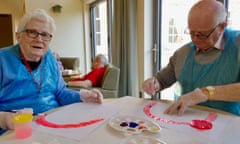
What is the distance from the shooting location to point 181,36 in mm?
3039

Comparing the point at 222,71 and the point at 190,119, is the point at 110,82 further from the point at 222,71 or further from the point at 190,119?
the point at 190,119

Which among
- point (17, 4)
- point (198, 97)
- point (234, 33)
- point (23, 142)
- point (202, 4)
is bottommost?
point (23, 142)

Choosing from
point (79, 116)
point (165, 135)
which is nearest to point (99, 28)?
point (79, 116)

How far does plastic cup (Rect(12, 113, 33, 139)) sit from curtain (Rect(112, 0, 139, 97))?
A: 254 cm

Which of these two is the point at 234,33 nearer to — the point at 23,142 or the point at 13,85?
the point at 23,142

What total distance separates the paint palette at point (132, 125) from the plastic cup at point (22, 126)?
0.35 meters

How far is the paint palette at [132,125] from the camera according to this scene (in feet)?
3.11

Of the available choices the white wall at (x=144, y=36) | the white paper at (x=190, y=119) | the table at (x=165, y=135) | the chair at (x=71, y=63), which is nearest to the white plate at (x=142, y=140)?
the table at (x=165, y=135)

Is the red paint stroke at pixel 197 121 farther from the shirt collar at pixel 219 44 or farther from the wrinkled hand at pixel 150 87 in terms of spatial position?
the shirt collar at pixel 219 44

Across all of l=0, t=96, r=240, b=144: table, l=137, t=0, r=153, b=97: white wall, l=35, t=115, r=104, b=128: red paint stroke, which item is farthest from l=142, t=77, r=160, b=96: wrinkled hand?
l=137, t=0, r=153, b=97: white wall

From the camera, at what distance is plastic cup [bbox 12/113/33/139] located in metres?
0.92

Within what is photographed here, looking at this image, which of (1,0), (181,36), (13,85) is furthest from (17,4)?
(13,85)

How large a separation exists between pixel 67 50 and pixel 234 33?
510 centimetres

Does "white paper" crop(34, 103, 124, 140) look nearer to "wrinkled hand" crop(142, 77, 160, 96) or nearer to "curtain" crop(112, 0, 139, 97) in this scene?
"wrinkled hand" crop(142, 77, 160, 96)
